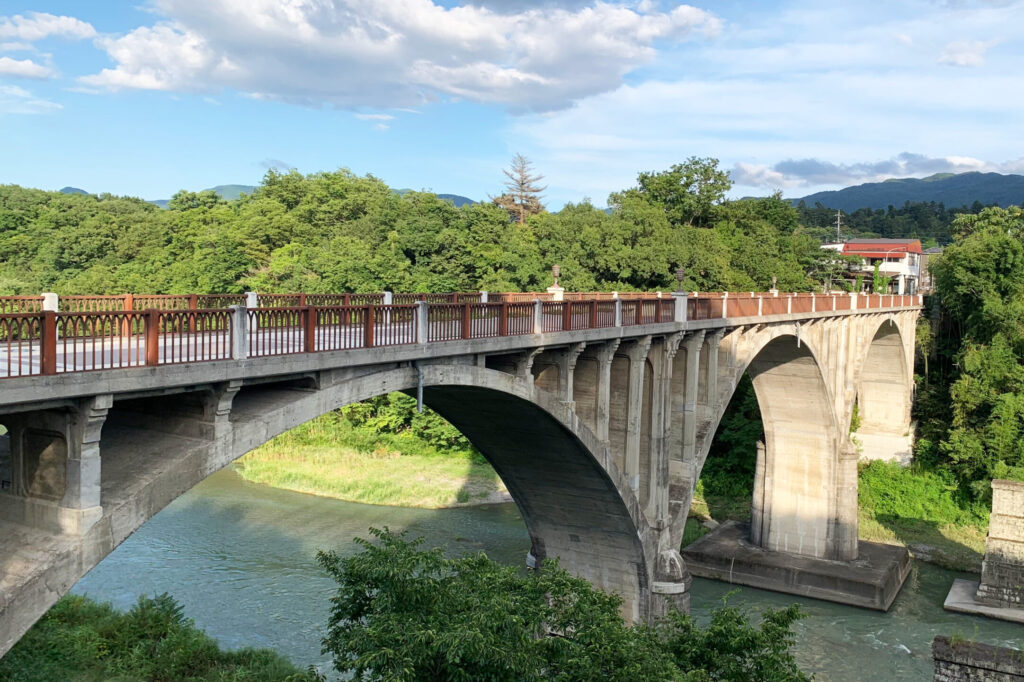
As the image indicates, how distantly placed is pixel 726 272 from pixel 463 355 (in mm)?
34104

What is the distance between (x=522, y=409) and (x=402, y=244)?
31957mm

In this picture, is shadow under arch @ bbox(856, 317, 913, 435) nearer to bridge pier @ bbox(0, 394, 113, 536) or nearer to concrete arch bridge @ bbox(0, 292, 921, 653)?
concrete arch bridge @ bbox(0, 292, 921, 653)

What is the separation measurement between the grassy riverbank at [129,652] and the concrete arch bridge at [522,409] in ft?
22.9

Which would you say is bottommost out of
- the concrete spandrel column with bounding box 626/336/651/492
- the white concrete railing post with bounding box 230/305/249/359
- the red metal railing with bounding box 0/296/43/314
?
the concrete spandrel column with bounding box 626/336/651/492

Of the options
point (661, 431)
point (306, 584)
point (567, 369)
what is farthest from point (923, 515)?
point (567, 369)

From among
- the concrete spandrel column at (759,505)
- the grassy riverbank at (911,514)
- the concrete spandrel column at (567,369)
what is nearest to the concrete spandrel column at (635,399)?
the concrete spandrel column at (567,369)

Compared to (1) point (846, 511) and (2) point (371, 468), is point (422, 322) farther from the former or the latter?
(2) point (371, 468)

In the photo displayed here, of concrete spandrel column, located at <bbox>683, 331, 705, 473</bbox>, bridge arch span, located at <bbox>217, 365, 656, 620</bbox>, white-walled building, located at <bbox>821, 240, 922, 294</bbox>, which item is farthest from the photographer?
white-walled building, located at <bbox>821, 240, 922, 294</bbox>

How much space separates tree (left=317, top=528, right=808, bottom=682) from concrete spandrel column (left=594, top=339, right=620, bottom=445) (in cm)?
534

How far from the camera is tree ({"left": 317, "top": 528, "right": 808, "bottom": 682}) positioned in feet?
32.0

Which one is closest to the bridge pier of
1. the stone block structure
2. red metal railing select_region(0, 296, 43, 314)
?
red metal railing select_region(0, 296, 43, 314)

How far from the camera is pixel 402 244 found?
47.6 metres

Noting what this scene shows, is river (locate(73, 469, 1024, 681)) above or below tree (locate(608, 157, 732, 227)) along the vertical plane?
below

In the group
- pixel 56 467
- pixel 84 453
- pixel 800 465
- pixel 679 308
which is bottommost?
pixel 800 465
